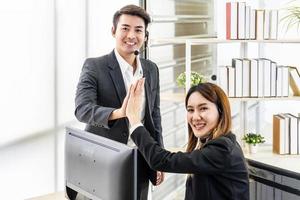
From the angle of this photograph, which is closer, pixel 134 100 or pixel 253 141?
pixel 134 100

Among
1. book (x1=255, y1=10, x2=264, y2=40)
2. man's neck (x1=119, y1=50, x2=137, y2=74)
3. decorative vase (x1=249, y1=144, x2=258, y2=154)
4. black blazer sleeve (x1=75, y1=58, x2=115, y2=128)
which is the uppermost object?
book (x1=255, y1=10, x2=264, y2=40)

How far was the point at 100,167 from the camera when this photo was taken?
143cm

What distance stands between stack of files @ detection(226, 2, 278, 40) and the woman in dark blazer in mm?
1753

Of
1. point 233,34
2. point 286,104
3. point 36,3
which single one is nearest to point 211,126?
point 36,3

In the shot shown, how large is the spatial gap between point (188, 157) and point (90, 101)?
2.13 feet

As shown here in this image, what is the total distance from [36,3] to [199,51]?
8.40ft

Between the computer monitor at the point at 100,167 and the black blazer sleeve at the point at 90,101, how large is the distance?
0.31 m

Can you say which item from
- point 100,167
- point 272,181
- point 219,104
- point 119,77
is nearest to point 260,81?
point 119,77

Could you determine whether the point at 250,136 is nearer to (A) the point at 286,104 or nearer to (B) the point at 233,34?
(B) the point at 233,34

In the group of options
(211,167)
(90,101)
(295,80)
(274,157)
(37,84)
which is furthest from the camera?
(295,80)

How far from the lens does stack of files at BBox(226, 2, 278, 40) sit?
339cm

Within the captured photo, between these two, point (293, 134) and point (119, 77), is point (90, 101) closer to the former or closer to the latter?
point (119, 77)

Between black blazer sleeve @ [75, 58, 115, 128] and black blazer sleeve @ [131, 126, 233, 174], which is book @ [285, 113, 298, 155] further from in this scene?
black blazer sleeve @ [131, 126, 233, 174]

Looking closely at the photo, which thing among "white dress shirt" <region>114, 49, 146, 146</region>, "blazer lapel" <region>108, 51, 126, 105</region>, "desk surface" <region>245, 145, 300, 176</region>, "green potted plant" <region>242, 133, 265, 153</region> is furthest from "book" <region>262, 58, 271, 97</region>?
"blazer lapel" <region>108, 51, 126, 105</region>
